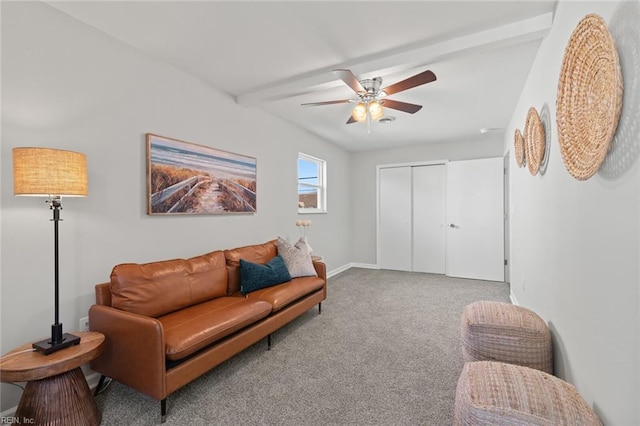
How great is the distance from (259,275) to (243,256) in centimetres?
31

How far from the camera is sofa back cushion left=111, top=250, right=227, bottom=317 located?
2037mm

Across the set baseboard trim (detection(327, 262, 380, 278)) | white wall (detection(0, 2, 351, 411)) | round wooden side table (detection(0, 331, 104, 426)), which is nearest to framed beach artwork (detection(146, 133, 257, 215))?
white wall (detection(0, 2, 351, 411))

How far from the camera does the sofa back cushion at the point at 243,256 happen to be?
2.94 meters

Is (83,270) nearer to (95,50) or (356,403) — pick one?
(95,50)

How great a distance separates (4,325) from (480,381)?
262cm

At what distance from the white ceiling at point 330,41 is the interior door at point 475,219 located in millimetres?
1987

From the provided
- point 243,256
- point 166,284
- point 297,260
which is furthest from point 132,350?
point 297,260

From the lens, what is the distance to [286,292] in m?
2.85

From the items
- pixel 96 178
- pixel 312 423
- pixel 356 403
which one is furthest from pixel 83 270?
pixel 356 403

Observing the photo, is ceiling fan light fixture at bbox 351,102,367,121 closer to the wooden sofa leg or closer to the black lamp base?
the black lamp base

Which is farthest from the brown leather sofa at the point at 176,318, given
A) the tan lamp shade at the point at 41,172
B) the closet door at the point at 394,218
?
the closet door at the point at 394,218

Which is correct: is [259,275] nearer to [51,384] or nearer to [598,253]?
[51,384]

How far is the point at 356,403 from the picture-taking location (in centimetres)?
191

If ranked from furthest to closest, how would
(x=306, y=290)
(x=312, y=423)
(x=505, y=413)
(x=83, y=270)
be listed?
(x=306, y=290) → (x=83, y=270) → (x=312, y=423) → (x=505, y=413)
